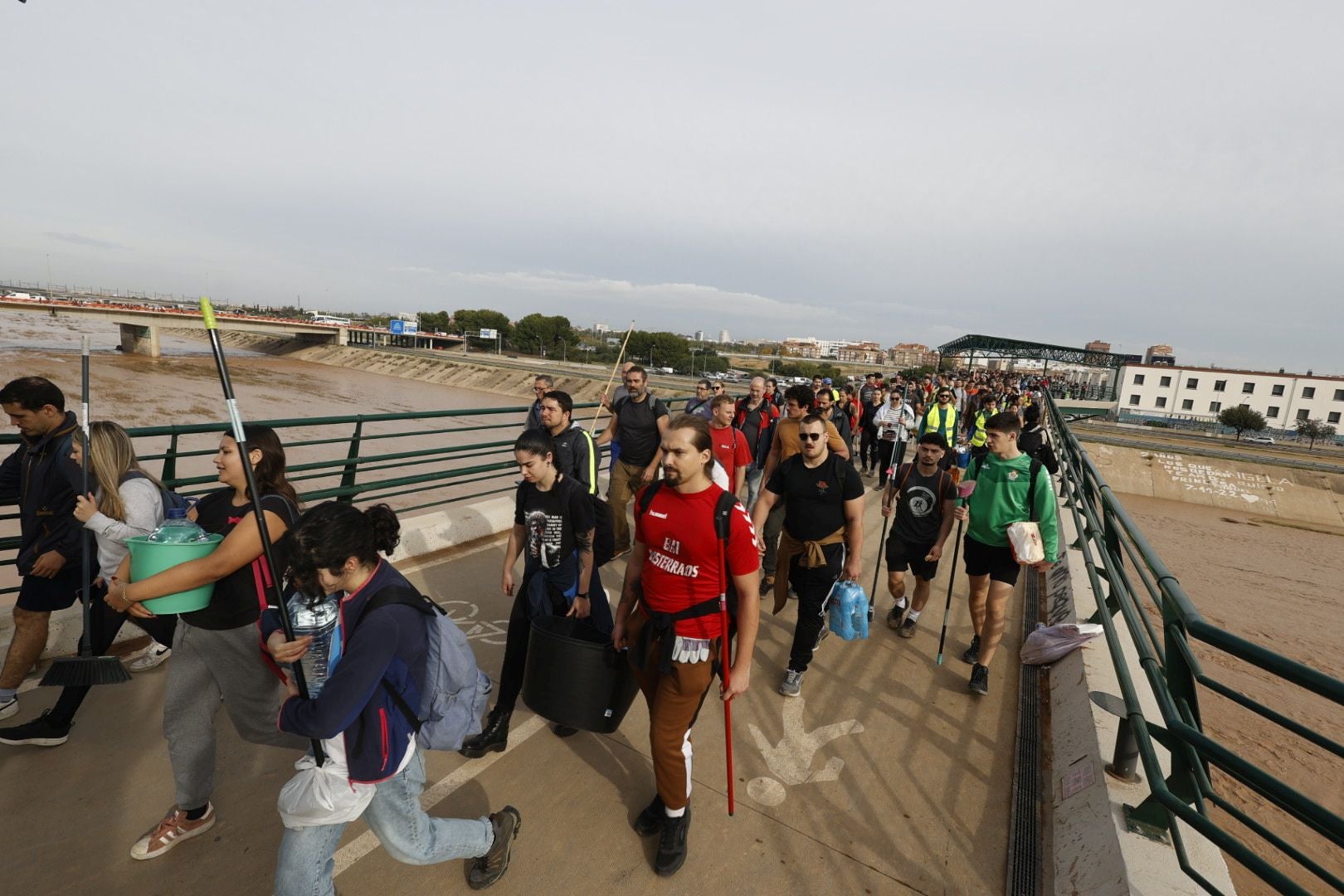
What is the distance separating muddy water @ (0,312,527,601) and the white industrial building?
62.0m

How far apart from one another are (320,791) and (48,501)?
231cm

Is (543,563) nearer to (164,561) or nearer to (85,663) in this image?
(164,561)

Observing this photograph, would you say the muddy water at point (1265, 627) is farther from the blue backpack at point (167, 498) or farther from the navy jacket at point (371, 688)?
the blue backpack at point (167, 498)

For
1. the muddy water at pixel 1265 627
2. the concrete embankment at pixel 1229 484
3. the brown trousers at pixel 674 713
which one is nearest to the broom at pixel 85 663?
the brown trousers at pixel 674 713

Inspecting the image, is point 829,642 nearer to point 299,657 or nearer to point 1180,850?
point 1180,850

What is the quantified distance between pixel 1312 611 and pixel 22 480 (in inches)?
573

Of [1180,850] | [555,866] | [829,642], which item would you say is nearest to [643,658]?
[555,866]

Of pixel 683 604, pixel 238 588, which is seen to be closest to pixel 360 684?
pixel 238 588

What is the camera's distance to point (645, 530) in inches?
103

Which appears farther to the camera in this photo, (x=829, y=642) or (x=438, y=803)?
(x=829, y=642)

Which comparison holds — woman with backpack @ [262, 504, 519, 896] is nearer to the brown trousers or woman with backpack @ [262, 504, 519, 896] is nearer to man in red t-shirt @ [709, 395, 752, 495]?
the brown trousers

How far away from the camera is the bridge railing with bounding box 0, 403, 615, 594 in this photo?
13.4 ft

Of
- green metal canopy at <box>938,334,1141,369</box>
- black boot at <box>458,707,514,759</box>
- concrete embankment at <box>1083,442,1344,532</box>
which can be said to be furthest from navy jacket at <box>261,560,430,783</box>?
green metal canopy at <box>938,334,1141,369</box>

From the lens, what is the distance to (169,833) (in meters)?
2.49
